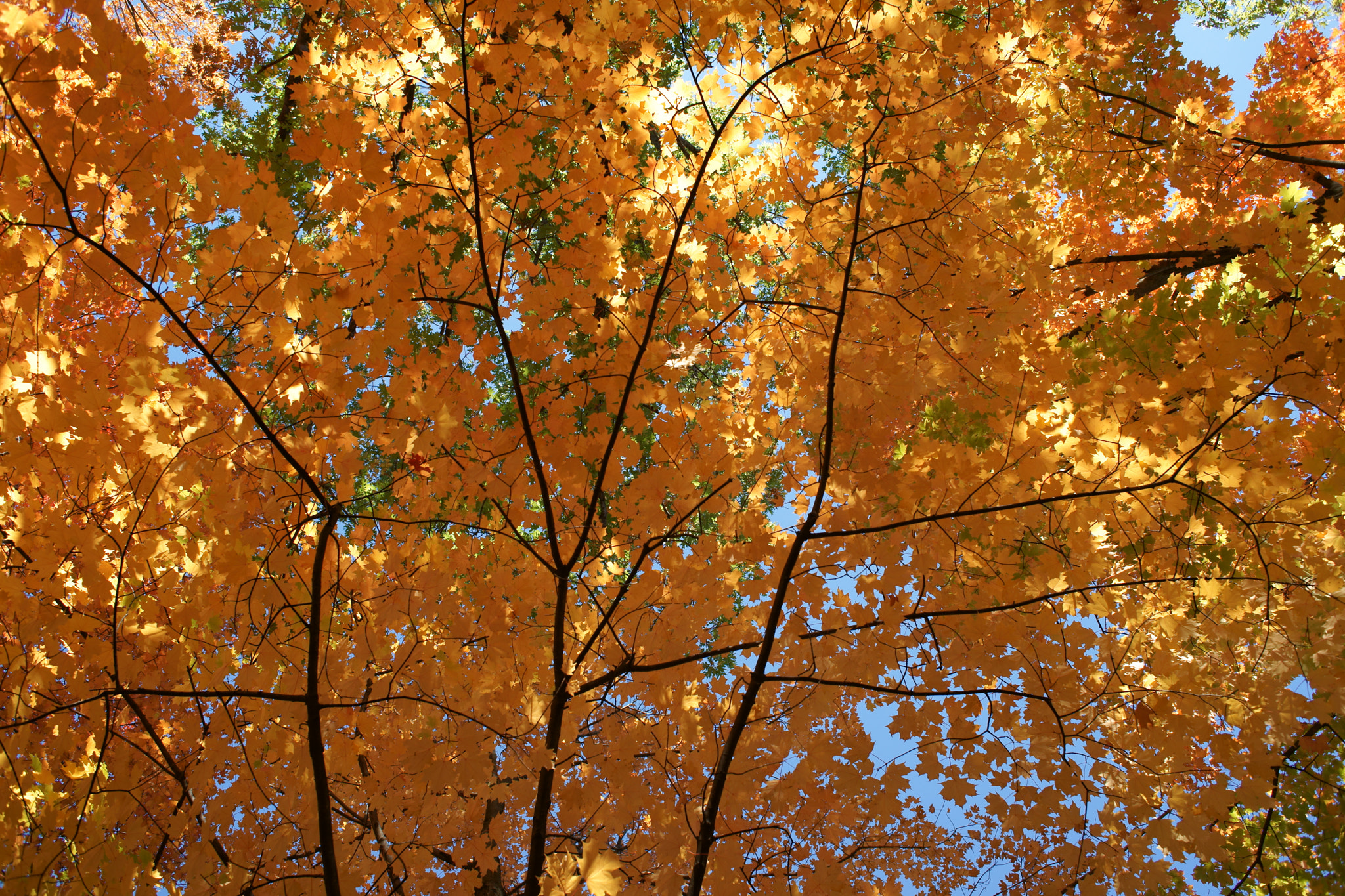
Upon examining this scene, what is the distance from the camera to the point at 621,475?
7.82ft

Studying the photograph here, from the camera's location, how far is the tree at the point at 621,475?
186 centimetres

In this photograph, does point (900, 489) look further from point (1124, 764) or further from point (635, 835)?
point (635, 835)

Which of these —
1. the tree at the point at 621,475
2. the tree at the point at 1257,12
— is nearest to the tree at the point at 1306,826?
the tree at the point at 621,475

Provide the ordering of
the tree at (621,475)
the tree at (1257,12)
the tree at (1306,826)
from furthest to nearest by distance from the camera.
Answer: the tree at (1257,12)
the tree at (1306,826)
the tree at (621,475)

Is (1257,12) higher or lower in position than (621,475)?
higher

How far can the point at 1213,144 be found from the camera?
394 centimetres

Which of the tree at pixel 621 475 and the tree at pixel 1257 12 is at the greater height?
the tree at pixel 1257 12

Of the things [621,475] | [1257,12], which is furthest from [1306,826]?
[1257,12]

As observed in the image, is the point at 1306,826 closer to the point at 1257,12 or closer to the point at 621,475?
the point at 621,475

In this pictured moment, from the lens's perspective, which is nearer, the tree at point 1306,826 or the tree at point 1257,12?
the tree at point 1306,826

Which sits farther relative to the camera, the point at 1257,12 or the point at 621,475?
the point at 1257,12

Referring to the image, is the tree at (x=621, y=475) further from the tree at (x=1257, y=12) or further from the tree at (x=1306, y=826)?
the tree at (x=1257, y=12)

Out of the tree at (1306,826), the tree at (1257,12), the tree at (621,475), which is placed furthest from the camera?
the tree at (1257,12)

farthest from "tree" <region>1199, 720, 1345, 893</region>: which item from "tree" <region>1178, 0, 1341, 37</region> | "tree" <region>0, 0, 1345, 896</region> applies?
"tree" <region>1178, 0, 1341, 37</region>
